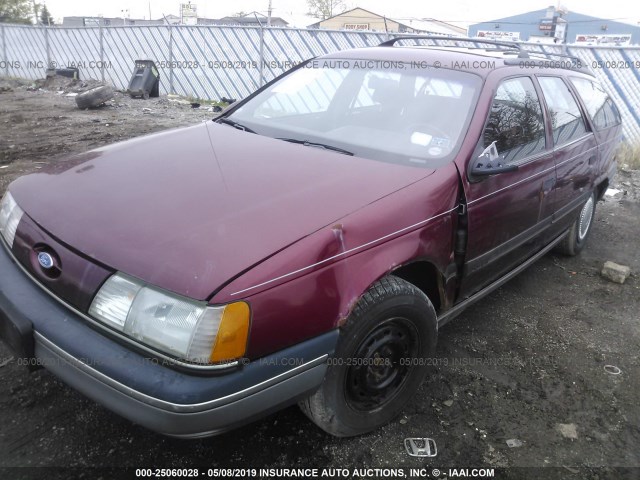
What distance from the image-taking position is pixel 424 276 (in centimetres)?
248

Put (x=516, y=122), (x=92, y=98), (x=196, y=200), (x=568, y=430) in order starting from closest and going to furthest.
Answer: (x=196, y=200)
(x=568, y=430)
(x=516, y=122)
(x=92, y=98)

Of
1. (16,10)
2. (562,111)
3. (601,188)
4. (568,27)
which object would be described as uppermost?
(16,10)

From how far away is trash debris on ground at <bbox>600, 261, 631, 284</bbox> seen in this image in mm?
4088

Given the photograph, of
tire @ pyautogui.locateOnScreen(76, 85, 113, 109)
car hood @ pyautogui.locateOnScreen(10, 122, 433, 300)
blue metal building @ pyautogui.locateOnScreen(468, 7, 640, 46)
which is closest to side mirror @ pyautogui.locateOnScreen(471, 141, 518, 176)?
car hood @ pyautogui.locateOnScreen(10, 122, 433, 300)

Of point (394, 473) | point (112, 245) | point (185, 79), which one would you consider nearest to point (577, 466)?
point (394, 473)

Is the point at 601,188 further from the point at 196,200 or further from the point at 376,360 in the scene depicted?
the point at 196,200

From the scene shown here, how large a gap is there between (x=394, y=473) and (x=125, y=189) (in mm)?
1691

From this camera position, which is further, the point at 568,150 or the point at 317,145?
the point at 568,150

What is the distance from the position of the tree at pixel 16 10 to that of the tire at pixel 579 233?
4524cm

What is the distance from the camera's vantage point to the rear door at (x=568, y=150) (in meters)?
3.33

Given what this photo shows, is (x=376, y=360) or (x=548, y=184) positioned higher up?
(x=548, y=184)

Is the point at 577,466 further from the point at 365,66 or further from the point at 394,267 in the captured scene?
the point at 365,66

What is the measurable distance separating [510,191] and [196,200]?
5.71ft

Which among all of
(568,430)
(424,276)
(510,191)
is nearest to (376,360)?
(424,276)
